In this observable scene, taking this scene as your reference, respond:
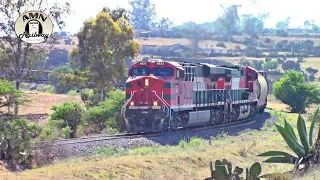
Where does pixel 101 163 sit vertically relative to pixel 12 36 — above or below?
below

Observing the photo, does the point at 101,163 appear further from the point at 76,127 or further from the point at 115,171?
the point at 76,127

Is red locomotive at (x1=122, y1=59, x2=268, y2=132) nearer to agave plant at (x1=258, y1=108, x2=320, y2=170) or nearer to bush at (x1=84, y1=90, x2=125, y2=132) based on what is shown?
bush at (x1=84, y1=90, x2=125, y2=132)

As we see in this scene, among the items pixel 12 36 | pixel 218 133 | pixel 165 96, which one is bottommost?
pixel 218 133

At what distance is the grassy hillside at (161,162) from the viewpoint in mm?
16031

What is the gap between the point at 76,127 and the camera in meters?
30.0

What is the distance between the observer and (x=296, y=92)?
182ft

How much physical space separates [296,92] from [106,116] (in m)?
27.6

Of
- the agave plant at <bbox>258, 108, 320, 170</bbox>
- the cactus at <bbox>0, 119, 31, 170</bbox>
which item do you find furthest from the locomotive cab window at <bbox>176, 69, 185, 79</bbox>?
the agave plant at <bbox>258, 108, 320, 170</bbox>

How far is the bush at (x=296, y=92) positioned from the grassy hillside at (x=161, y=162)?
2993cm

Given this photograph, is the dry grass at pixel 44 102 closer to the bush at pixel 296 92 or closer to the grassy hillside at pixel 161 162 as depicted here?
the bush at pixel 296 92

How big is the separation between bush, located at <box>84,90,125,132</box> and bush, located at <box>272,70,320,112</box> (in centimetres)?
2592

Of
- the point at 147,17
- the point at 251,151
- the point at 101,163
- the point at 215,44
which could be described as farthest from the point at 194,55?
the point at 147,17

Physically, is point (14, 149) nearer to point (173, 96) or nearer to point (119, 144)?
point (119, 144)

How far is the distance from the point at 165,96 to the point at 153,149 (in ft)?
20.7
